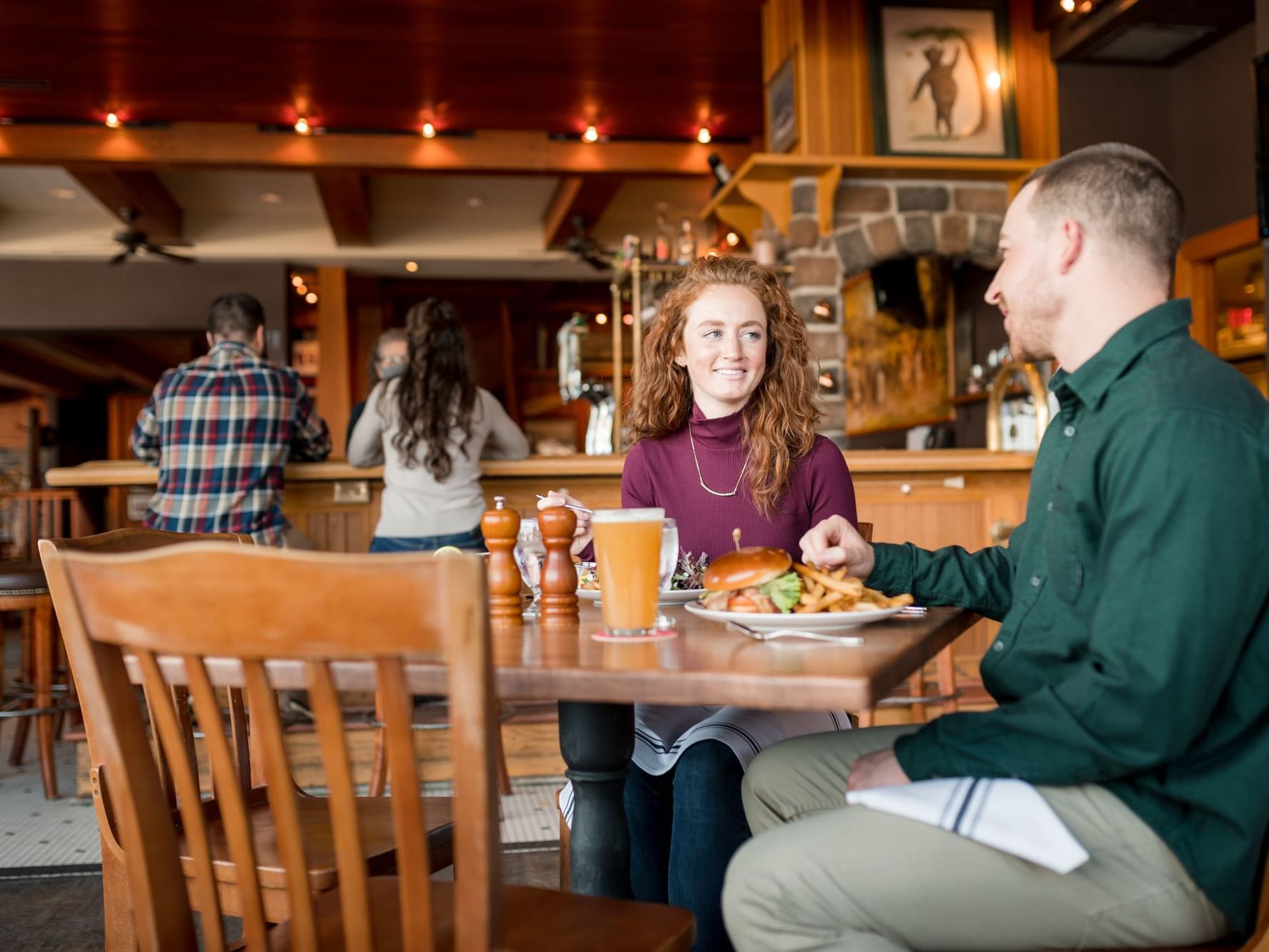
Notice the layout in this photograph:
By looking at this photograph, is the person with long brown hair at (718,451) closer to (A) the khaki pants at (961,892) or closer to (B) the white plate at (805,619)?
(B) the white plate at (805,619)

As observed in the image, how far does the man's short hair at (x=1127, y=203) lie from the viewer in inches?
50.4

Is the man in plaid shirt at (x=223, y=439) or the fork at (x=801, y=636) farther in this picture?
the man in plaid shirt at (x=223, y=439)

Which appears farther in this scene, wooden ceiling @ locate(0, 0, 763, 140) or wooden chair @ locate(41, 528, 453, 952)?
wooden ceiling @ locate(0, 0, 763, 140)

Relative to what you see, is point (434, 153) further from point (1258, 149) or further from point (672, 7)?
point (1258, 149)

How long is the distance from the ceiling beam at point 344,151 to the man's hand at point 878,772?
6444 millimetres

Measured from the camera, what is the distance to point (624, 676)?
1.07m

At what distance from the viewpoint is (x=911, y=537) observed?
3.92 meters

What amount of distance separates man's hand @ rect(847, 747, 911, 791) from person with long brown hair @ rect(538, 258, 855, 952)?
0.54m

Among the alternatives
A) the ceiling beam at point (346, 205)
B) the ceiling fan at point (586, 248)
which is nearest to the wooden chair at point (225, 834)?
the ceiling beam at point (346, 205)

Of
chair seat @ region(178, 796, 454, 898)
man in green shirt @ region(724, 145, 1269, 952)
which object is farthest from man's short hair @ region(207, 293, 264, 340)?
man in green shirt @ region(724, 145, 1269, 952)

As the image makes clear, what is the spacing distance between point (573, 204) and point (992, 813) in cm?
745

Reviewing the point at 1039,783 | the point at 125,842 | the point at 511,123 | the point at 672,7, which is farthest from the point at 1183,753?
the point at 511,123

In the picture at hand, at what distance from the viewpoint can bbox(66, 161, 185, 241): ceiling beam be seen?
288 inches

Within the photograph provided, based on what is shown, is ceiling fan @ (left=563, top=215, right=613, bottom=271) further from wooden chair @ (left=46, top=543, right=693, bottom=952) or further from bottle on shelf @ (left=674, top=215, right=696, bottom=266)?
wooden chair @ (left=46, top=543, right=693, bottom=952)
